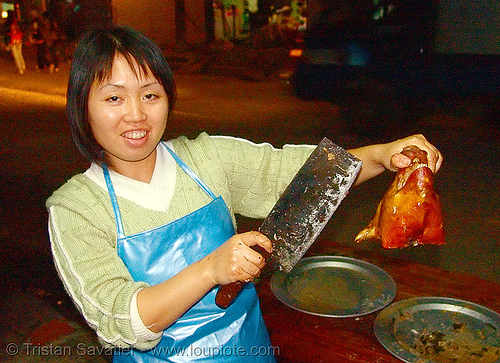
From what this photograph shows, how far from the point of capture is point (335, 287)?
1965mm

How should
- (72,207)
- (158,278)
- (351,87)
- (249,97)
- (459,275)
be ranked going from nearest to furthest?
(72,207), (158,278), (459,275), (351,87), (249,97)

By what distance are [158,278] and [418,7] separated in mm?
8007

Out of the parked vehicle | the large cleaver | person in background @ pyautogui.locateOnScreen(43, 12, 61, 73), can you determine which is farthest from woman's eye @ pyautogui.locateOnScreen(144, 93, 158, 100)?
person in background @ pyautogui.locateOnScreen(43, 12, 61, 73)

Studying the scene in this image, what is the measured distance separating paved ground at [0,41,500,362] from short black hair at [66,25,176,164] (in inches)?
80.5

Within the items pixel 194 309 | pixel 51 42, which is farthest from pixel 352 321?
pixel 51 42

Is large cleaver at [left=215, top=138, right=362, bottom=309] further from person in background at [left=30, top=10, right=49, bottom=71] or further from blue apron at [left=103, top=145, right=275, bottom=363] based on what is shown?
person in background at [left=30, top=10, right=49, bottom=71]

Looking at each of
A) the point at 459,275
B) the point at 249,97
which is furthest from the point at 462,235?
the point at 249,97

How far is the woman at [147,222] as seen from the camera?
1.40 m

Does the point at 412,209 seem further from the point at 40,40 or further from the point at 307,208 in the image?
the point at 40,40

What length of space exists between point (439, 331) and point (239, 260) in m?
0.83

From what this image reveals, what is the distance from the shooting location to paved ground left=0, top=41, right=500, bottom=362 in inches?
140

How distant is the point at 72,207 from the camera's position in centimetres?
158

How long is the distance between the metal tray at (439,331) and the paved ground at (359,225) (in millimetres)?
2188

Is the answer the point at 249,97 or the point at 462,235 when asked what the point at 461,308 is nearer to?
the point at 462,235
